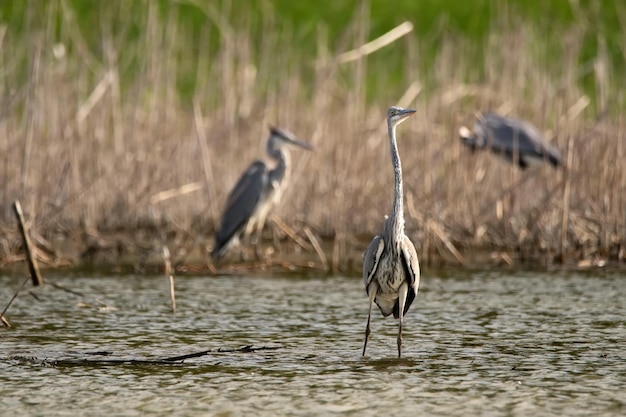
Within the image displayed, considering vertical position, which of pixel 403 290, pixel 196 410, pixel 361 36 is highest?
pixel 361 36

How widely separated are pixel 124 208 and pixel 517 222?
2.76 m

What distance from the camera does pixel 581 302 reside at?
6.28m

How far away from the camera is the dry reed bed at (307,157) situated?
7.90m

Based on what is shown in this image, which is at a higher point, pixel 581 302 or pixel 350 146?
pixel 350 146

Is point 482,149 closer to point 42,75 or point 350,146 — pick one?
point 350,146

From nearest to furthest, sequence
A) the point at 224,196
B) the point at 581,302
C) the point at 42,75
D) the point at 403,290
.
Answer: the point at 403,290
the point at 581,302
the point at 42,75
the point at 224,196

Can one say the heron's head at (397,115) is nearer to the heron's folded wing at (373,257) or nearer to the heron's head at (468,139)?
the heron's folded wing at (373,257)

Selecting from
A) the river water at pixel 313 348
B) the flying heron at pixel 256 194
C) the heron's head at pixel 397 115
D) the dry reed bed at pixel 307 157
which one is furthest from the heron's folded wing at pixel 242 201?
the heron's head at pixel 397 115

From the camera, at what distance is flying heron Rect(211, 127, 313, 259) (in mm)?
8357

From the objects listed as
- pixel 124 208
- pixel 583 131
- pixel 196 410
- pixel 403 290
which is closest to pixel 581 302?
pixel 403 290

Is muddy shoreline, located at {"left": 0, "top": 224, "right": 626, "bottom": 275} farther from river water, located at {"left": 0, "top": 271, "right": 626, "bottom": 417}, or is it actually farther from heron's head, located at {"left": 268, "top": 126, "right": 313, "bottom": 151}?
heron's head, located at {"left": 268, "top": 126, "right": 313, "bottom": 151}

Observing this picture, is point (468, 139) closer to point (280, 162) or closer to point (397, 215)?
point (280, 162)

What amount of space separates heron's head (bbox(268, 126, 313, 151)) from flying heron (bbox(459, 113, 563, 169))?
1.19 m

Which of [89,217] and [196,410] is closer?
[196,410]
